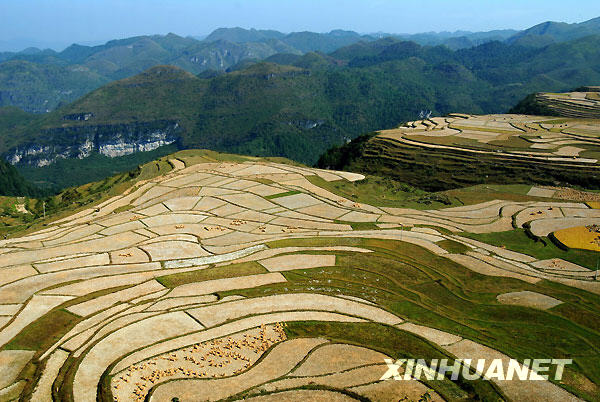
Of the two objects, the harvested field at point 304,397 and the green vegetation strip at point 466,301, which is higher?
the harvested field at point 304,397

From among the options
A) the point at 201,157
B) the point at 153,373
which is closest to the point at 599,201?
the point at 153,373

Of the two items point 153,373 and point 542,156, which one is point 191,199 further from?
point 542,156

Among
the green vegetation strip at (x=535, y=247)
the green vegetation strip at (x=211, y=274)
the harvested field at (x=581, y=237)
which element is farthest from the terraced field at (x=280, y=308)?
the harvested field at (x=581, y=237)

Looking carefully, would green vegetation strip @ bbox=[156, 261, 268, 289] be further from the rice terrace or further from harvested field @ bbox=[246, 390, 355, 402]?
harvested field @ bbox=[246, 390, 355, 402]

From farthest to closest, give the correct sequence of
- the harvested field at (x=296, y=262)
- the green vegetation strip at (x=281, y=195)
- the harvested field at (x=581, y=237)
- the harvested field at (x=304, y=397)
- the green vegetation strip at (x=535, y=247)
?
the green vegetation strip at (x=281, y=195)
the harvested field at (x=581, y=237)
the green vegetation strip at (x=535, y=247)
the harvested field at (x=296, y=262)
the harvested field at (x=304, y=397)

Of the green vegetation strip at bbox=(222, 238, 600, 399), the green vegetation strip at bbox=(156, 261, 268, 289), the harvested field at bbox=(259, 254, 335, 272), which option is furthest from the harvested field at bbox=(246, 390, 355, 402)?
the harvested field at bbox=(259, 254, 335, 272)

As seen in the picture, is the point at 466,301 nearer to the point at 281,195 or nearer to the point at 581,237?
the point at 581,237

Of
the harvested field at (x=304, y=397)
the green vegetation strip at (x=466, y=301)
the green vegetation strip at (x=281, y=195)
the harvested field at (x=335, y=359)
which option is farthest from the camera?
the green vegetation strip at (x=281, y=195)

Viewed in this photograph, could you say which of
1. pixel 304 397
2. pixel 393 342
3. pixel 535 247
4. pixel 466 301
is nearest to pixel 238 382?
pixel 304 397

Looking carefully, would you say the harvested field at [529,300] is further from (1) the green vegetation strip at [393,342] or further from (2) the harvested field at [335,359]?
(2) the harvested field at [335,359]
